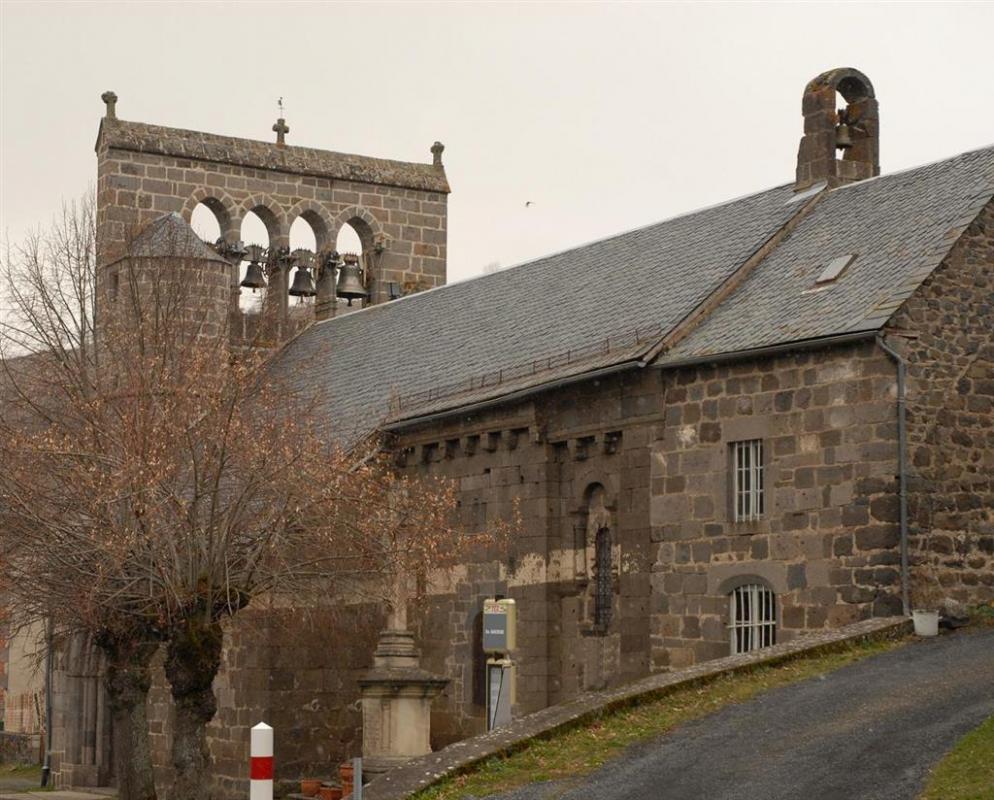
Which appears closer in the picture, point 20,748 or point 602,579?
point 602,579

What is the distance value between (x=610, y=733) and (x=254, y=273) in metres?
25.7

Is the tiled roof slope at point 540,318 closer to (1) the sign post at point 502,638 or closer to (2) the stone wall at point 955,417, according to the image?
(2) the stone wall at point 955,417

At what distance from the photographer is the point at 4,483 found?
23.7 meters

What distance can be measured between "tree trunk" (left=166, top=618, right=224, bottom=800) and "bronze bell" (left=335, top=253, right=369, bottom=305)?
68.9ft

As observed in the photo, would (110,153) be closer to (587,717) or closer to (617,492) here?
(617,492)

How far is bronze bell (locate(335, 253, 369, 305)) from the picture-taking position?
143ft

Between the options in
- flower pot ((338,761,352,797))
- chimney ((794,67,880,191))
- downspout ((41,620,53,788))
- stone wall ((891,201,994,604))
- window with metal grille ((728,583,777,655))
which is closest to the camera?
stone wall ((891,201,994,604))

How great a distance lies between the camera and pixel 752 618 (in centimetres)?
2411

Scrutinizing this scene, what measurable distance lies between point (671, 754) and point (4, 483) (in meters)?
10.1

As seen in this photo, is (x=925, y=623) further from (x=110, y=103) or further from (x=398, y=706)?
(x=110, y=103)

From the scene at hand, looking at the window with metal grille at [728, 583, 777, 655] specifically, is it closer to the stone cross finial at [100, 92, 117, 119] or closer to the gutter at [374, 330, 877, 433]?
the gutter at [374, 330, 877, 433]

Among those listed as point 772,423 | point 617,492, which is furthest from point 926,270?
point 617,492

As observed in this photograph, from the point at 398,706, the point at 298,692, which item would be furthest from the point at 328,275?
the point at 398,706

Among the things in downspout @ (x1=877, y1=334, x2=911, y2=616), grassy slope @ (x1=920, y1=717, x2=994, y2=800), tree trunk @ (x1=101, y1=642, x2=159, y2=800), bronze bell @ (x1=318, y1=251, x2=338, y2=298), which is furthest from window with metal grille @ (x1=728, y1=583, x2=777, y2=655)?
bronze bell @ (x1=318, y1=251, x2=338, y2=298)
